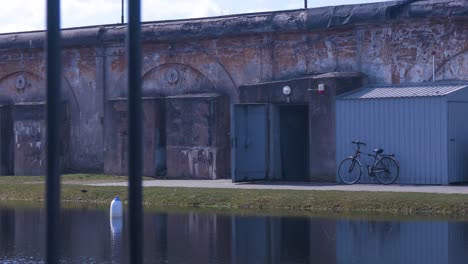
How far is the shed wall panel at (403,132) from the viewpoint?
24469mm

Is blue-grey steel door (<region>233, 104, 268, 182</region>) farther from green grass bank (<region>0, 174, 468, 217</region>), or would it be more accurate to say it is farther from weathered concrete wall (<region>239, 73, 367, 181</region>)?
green grass bank (<region>0, 174, 468, 217</region>)

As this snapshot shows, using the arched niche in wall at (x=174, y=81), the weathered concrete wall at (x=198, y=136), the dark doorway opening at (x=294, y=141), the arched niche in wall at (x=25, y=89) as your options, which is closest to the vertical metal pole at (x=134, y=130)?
the dark doorway opening at (x=294, y=141)

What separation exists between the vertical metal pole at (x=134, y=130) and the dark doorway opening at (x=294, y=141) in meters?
22.9

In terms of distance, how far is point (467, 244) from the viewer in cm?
1555

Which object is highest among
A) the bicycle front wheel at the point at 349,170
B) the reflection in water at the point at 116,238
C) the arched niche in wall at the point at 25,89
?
the arched niche in wall at the point at 25,89

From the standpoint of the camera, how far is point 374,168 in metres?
25.5

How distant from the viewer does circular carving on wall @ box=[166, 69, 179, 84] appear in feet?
105

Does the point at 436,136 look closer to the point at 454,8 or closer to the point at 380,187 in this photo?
the point at 380,187

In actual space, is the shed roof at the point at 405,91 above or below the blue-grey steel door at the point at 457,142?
above

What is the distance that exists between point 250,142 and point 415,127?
5.17 meters

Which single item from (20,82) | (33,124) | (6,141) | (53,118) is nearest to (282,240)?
(53,118)

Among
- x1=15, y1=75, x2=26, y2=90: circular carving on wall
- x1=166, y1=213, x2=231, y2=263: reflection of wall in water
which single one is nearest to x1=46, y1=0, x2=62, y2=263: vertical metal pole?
x1=166, y1=213, x2=231, y2=263: reflection of wall in water

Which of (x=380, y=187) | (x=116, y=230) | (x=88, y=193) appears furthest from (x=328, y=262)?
(x=88, y=193)

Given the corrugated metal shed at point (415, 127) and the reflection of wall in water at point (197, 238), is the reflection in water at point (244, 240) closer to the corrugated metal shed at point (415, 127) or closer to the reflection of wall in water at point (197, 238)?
the reflection of wall in water at point (197, 238)
